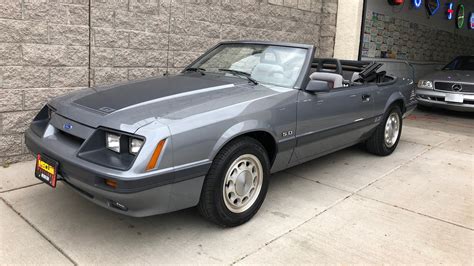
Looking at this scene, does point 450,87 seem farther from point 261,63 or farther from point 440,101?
point 261,63

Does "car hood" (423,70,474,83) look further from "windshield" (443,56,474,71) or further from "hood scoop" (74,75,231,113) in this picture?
"hood scoop" (74,75,231,113)

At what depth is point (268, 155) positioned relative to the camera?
12.1 ft

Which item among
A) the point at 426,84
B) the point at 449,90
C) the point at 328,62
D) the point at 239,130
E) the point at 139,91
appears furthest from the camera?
the point at 426,84

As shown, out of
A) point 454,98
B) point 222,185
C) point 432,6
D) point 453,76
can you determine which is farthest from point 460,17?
→ point 222,185

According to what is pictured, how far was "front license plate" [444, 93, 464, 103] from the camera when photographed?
877cm

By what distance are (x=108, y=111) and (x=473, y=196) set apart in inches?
148

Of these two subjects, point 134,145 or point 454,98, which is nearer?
point 134,145

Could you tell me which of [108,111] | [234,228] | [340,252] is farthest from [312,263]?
[108,111]

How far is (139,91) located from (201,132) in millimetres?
923

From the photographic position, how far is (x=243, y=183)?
10.9ft

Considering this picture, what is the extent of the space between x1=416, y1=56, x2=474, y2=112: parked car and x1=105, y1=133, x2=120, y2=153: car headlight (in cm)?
815

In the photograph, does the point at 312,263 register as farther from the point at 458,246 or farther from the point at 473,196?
the point at 473,196

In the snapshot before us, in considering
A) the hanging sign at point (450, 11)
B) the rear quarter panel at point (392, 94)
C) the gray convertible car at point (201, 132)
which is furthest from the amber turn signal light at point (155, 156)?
the hanging sign at point (450, 11)

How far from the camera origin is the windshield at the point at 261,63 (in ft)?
13.0
